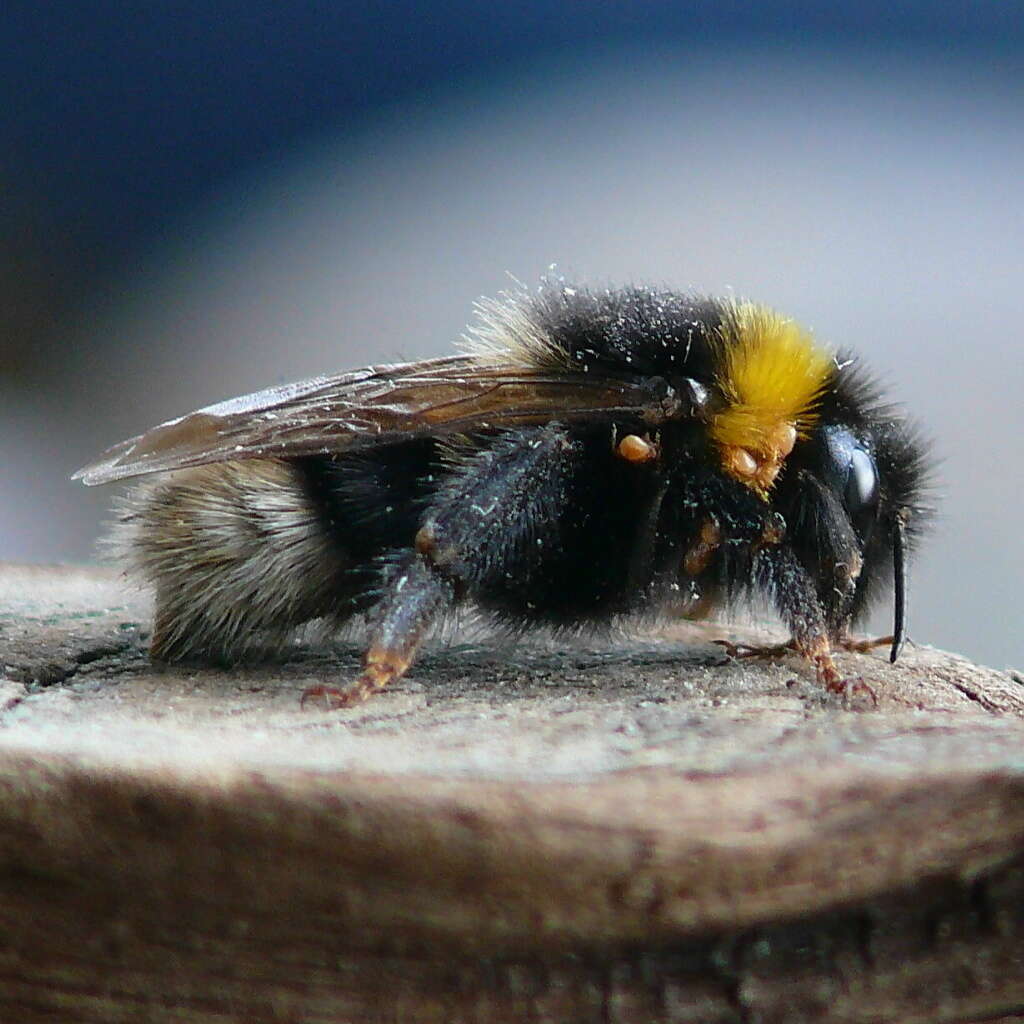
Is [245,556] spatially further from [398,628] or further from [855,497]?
[855,497]

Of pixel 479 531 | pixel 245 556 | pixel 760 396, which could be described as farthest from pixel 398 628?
pixel 760 396

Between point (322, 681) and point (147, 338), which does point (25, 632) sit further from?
point (147, 338)

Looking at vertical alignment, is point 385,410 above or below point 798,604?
above

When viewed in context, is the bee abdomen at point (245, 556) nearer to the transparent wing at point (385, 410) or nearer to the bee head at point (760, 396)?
the transparent wing at point (385, 410)

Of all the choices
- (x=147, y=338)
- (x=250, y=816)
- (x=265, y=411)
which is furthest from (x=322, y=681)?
(x=147, y=338)

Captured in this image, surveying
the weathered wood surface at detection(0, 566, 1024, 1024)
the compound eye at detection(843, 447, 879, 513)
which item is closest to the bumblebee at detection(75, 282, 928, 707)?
the compound eye at detection(843, 447, 879, 513)

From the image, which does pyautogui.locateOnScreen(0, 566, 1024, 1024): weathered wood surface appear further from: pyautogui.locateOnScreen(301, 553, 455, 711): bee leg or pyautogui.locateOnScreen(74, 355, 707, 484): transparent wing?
pyautogui.locateOnScreen(74, 355, 707, 484): transparent wing
